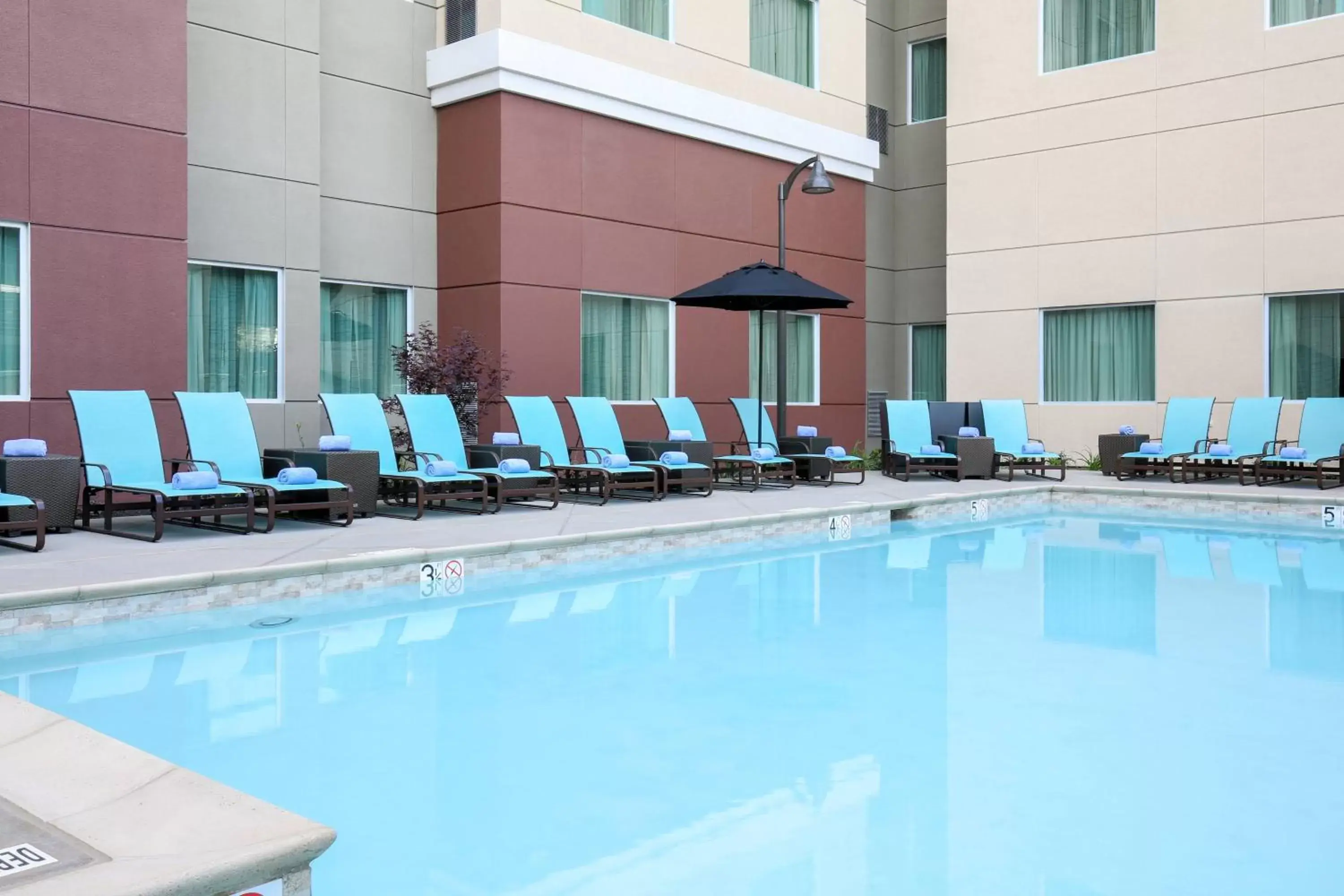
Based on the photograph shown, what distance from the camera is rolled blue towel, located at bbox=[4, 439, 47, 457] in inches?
285

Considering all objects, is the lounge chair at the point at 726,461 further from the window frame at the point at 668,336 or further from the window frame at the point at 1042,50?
the window frame at the point at 1042,50

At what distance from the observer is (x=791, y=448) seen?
12914mm

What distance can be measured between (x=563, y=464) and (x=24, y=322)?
443cm

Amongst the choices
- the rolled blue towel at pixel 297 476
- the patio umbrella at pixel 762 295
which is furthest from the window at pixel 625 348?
the rolled blue towel at pixel 297 476

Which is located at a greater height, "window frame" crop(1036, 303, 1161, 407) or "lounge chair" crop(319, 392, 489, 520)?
"window frame" crop(1036, 303, 1161, 407)

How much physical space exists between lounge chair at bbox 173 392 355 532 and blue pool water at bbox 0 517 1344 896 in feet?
6.68

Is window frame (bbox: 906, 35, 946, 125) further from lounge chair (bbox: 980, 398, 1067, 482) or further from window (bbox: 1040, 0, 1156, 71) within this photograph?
lounge chair (bbox: 980, 398, 1067, 482)

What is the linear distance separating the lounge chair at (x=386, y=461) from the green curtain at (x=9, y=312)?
2.21m

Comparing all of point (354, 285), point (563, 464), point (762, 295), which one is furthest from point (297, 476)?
point (762, 295)

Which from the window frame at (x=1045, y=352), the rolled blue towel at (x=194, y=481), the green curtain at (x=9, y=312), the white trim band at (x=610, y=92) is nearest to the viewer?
the rolled blue towel at (x=194, y=481)

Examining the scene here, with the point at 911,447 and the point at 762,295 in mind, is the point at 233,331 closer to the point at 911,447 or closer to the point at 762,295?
the point at 762,295

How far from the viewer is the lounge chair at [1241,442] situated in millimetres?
12602

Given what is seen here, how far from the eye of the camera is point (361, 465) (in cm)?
863

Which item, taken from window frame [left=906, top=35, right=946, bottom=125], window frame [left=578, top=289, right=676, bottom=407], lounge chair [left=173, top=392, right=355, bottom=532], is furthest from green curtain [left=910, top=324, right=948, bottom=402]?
lounge chair [left=173, top=392, right=355, bottom=532]
